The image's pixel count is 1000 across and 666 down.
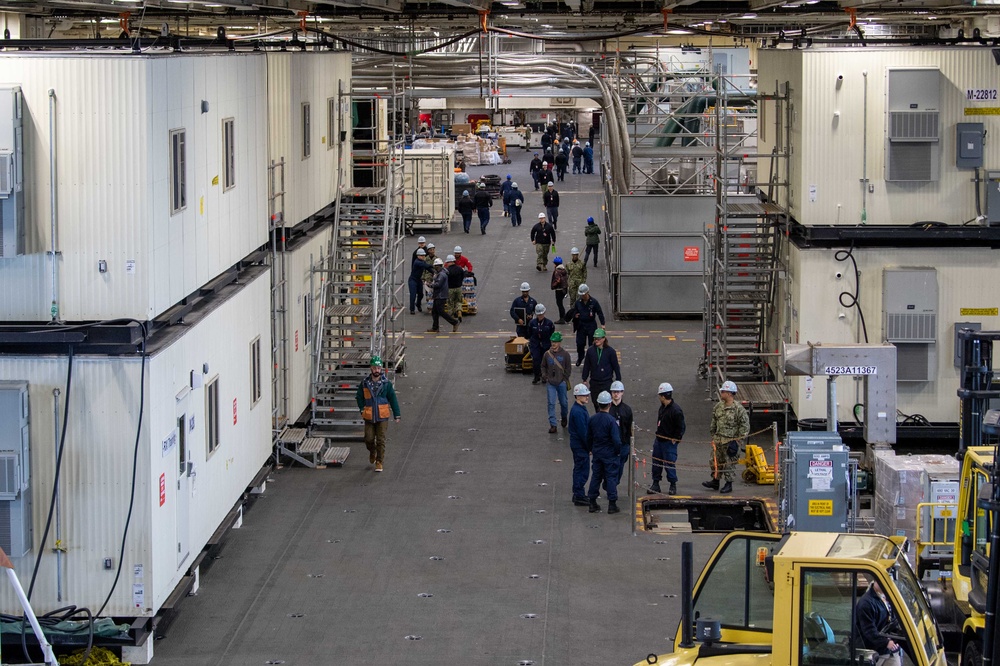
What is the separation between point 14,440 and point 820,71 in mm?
12336

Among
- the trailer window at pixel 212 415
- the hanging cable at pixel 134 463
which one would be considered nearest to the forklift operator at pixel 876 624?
the hanging cable at pixel 134 463

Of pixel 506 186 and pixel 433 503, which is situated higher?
pixel 506 186

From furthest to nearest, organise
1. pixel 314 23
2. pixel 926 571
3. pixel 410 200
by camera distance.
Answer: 1. pixel 410 200
2. pixel 314 23
3. pixel 926 571

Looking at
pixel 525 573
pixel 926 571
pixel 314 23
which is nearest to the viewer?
pixel 926 571

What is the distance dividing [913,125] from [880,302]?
2500mm

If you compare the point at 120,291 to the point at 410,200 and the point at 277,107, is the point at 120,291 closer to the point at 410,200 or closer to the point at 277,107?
the point at 277,107

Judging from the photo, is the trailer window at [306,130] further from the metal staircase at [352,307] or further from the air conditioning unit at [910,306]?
the air conditioning unit at [910,306]

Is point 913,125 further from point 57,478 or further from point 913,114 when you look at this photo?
point 57,478

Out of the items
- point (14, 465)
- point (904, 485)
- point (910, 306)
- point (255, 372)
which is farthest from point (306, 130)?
point (904, 485)

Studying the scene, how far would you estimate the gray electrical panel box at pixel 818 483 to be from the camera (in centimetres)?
1401

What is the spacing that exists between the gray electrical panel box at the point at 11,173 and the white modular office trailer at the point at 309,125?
7194 millimetres

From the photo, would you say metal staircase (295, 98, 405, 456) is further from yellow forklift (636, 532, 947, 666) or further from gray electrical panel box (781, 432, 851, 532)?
yellow forklift (636, 532, 947, 666)

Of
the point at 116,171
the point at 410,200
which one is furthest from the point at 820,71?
the point at 410,200

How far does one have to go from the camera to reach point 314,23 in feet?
93.0
